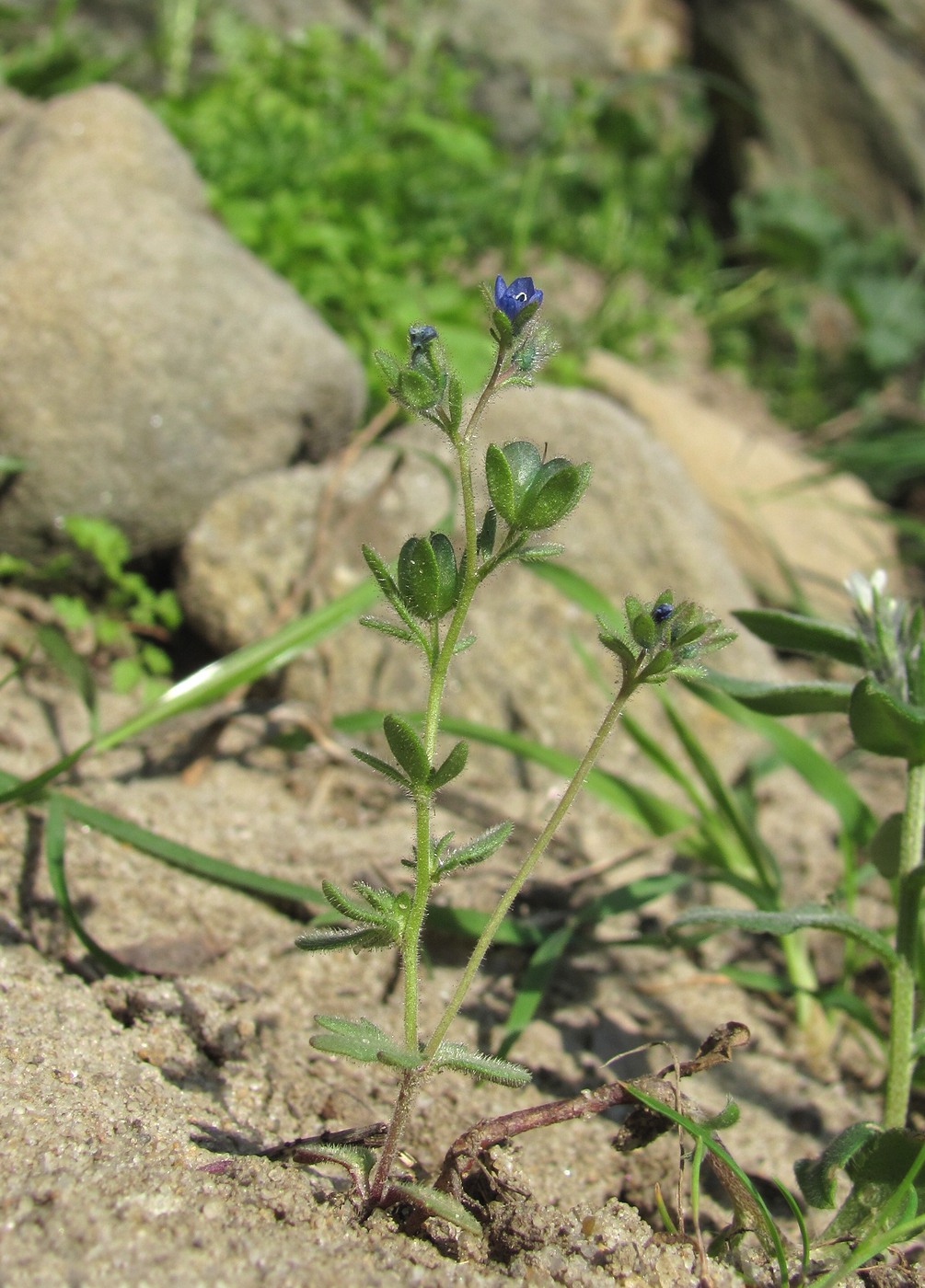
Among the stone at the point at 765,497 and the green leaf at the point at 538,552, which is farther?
the stone at the point at 765,497

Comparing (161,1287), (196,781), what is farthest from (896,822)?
(196,781)

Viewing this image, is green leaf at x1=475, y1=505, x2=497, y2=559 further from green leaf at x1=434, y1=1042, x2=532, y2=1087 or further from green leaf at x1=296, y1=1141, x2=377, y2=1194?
green leaf at x1=296, y1=1141, x2=377, y2=1194

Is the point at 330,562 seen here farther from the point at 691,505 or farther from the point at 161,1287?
the point at 161,1287

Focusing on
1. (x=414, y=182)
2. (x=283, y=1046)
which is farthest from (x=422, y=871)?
(x=414, y=182)

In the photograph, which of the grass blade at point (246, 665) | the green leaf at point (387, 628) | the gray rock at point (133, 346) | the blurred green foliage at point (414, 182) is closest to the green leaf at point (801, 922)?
the green leaf at point (387, 628)

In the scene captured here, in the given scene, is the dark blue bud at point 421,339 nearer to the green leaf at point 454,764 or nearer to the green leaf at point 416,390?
the green leaf at point 416,390

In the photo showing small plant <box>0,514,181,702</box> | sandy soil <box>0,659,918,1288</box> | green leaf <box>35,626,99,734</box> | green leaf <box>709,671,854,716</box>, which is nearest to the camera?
sandy soil <box>0,659,918,1288</box>

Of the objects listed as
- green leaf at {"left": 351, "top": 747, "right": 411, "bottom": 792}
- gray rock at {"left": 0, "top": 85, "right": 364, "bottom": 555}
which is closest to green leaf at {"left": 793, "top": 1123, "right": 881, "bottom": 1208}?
green leaf at {"left": 351, "top": 747, "right": 411, "bottom": 792}
